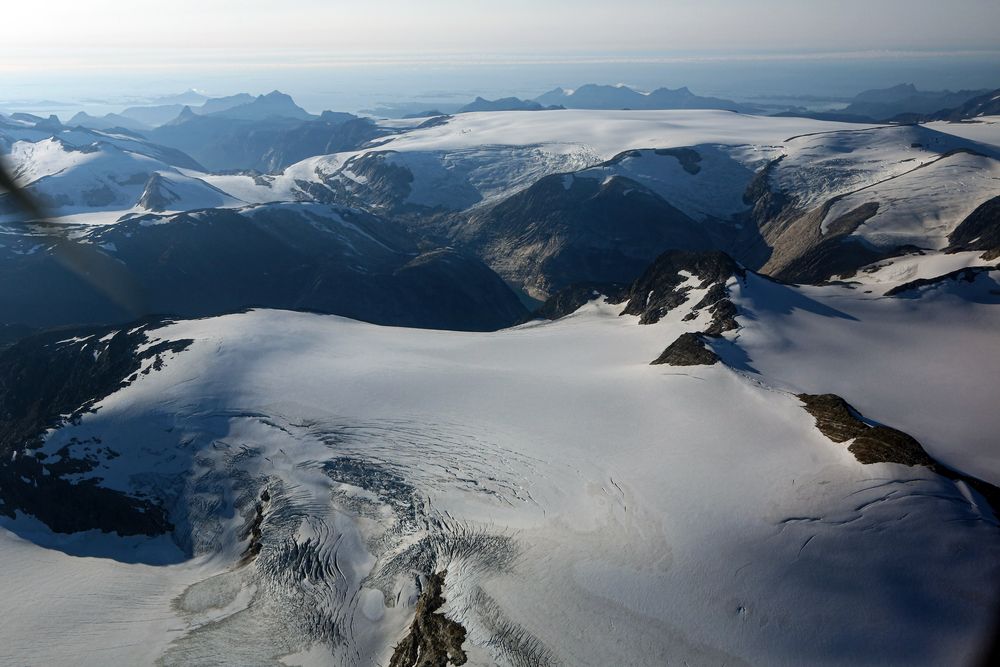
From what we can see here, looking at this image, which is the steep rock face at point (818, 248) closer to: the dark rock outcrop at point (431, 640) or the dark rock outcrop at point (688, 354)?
the dark rock outcrop at point (688, 354)

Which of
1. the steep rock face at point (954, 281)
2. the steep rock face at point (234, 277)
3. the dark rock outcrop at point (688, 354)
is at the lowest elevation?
the steep rock face at point (234, 277)

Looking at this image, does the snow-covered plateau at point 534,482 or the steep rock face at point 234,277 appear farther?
the steep rock face at point 234,277

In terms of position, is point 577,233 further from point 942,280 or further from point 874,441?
point 874,441

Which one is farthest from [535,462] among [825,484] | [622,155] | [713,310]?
[622,155]

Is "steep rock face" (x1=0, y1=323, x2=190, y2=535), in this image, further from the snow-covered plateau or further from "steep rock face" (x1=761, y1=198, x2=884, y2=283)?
"steep rock face" (x1=761, y1=198, x2=884, y2=283)

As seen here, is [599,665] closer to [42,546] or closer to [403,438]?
[403,438]

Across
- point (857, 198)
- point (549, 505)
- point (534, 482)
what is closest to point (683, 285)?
point (534, 482)

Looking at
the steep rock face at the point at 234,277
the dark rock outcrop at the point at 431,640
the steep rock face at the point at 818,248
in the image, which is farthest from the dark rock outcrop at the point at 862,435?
the steep rock face at the point at 234,277

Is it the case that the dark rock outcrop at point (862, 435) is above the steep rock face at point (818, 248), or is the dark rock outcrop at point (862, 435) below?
above
